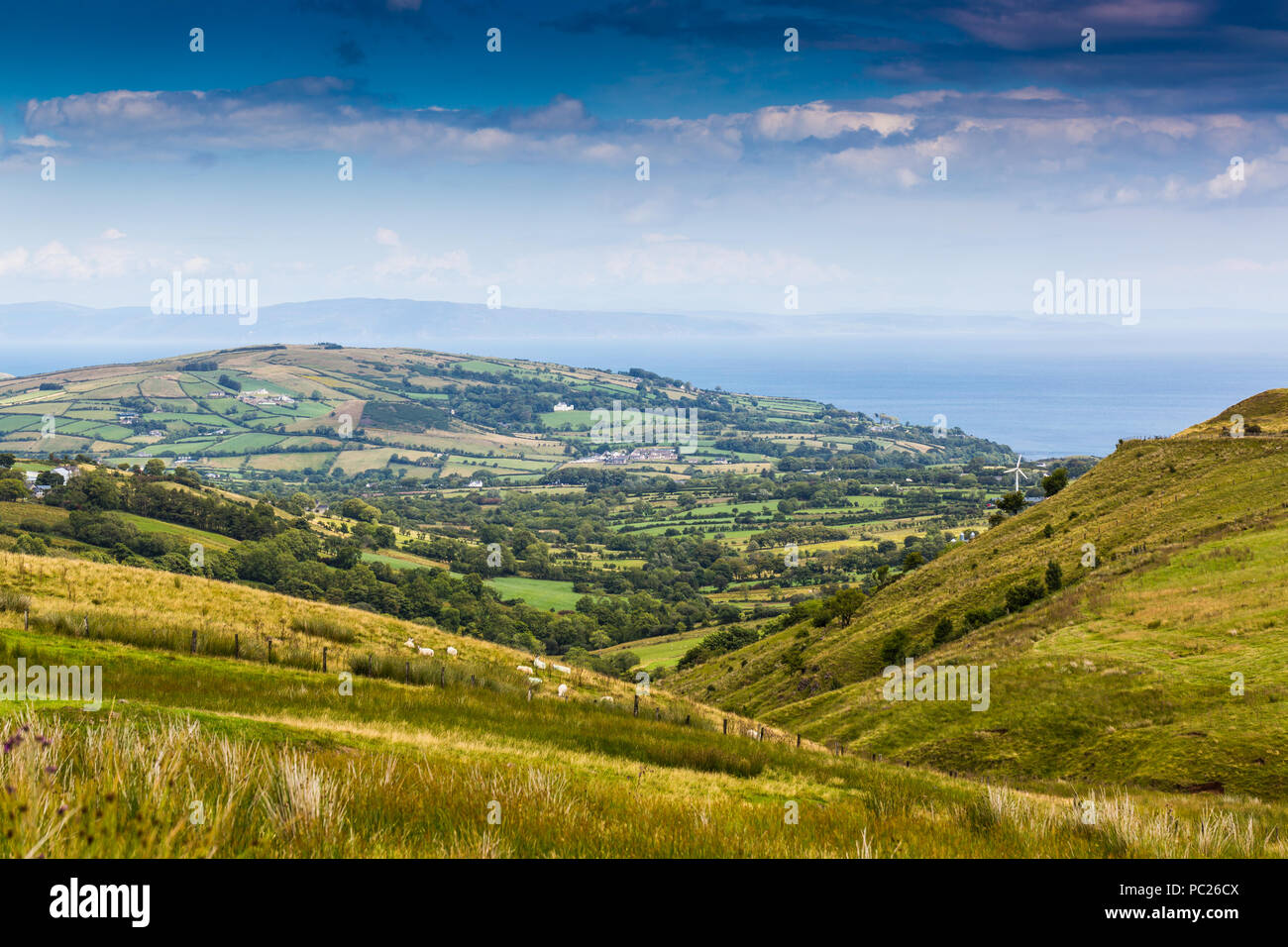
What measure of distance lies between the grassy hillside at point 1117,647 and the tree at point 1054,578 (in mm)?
423

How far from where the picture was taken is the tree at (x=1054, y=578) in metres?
37.7

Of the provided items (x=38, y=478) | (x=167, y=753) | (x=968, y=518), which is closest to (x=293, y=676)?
(x=167, y=753)

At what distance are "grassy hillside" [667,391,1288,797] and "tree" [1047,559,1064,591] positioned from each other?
0.42 meters

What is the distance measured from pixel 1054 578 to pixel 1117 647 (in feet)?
35.6

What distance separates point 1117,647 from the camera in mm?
27500

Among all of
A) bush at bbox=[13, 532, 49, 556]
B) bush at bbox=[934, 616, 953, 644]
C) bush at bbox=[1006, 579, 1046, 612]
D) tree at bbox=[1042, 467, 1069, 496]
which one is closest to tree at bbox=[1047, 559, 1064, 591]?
bush at bbox=[1006, 579, 1046, 612]

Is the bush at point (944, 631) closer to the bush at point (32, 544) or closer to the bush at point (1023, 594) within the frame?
the bush at point (1023, 594)

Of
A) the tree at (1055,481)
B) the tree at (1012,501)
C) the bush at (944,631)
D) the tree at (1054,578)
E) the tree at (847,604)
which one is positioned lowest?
the tree at (847,604)

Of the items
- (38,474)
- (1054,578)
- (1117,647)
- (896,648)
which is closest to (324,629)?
(1117,647)

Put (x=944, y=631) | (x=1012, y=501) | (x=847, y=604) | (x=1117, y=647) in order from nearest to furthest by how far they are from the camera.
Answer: (x=1117, y=647), (x=944, y=631), (x=847, y=604), (x=1012, y=501)

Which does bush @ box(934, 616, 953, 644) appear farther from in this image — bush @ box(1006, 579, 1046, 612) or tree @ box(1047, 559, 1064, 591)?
tree @ box(1047, 559, 1064, 591)

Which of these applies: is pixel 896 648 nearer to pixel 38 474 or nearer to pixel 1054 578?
pixel 1054 578

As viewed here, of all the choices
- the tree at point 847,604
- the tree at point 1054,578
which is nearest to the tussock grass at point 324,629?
the tree at point 1054,578

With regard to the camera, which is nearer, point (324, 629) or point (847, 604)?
point (324, 629)
